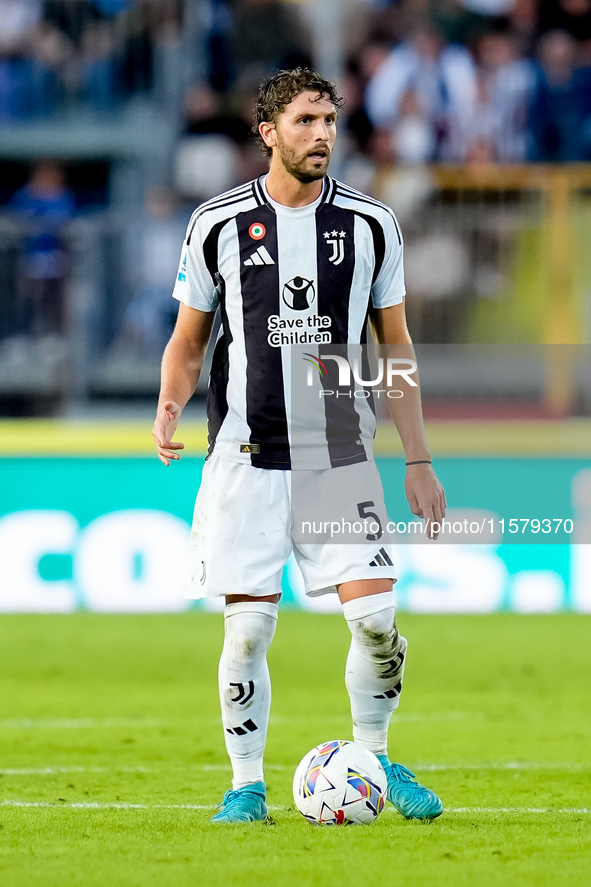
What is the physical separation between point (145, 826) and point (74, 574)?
18.5ft

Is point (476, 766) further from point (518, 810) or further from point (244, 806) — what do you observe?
point (244, 806)

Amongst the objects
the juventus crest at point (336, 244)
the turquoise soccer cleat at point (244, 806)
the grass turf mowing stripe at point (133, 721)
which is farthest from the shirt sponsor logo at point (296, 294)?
the grass turf mowing stripe at point (133, 721)

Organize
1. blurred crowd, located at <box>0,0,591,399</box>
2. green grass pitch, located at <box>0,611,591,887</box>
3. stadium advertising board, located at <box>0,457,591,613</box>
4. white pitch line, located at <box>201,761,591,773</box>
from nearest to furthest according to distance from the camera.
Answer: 1. green grass pitch, located at <box>0,611,591,887</box>
2. white pitch line, located at <box>201,761,591,773</box>
3. stadium advertising board, located at <box>0,457,591,613</box>
4. blurred crowd, located at <box>0,0,591,399</box>

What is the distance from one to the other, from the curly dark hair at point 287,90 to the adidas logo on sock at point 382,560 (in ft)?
4.70

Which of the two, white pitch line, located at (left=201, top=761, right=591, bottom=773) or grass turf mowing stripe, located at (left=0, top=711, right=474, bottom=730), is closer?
white pitch line, located at (left=201, top=761, right=591, bottom=773)

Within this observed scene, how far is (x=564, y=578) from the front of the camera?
9.98 m

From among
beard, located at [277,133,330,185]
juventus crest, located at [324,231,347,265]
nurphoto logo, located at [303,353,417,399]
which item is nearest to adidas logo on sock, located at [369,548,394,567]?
nurphoto logo, located at [303,353,417,399]

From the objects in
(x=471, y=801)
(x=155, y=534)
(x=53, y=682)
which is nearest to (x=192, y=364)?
(x=471, y=801)

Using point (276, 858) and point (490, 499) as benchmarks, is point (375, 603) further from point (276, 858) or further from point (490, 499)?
point (490, 499)

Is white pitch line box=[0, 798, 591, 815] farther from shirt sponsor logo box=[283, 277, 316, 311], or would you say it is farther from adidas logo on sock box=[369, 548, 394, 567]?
shirt sponsor logo box=[283, 277, 316, 311]

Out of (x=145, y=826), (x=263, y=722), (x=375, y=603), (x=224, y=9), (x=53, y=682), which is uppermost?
(x=224, y=9)

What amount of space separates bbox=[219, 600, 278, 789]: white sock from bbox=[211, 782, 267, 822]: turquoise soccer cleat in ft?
0.13

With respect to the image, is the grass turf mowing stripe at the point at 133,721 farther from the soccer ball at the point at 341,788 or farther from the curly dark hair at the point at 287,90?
the curly dark hair at the point at 287,90

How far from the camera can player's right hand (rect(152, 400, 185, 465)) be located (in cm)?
432
